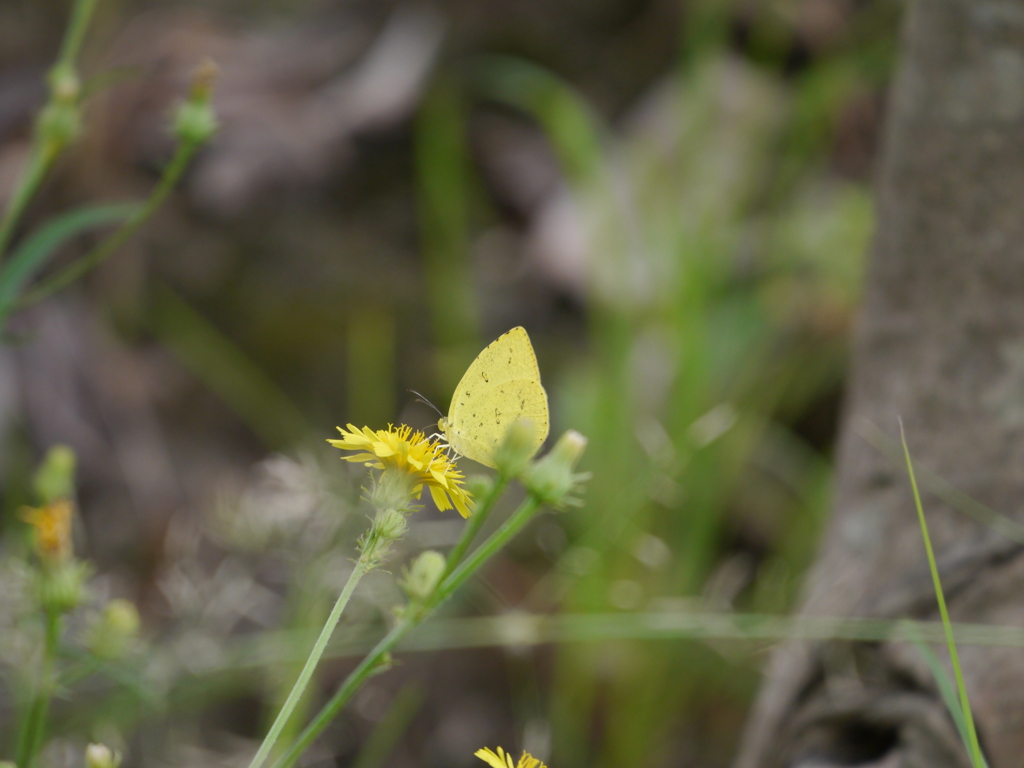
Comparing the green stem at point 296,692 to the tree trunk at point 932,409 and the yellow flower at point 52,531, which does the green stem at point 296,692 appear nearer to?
the yellow flower at point 52,531

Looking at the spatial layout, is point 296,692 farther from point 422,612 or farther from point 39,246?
point 39,246

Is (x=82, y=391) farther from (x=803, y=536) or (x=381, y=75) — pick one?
(x=803, y=536)

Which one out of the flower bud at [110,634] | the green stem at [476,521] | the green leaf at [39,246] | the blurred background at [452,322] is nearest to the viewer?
the green stem at [476,521]

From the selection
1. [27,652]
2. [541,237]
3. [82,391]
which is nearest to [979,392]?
[27,652]

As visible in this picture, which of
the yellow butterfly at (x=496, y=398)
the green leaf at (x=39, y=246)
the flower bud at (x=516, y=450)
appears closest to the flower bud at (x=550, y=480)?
the flower bud at (x=516, y=450)

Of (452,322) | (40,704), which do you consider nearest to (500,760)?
(40,704)

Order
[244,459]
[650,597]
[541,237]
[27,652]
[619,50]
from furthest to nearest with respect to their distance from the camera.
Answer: [619,50] → [541,237] → [244,459] → [650,597] → [27,652]
